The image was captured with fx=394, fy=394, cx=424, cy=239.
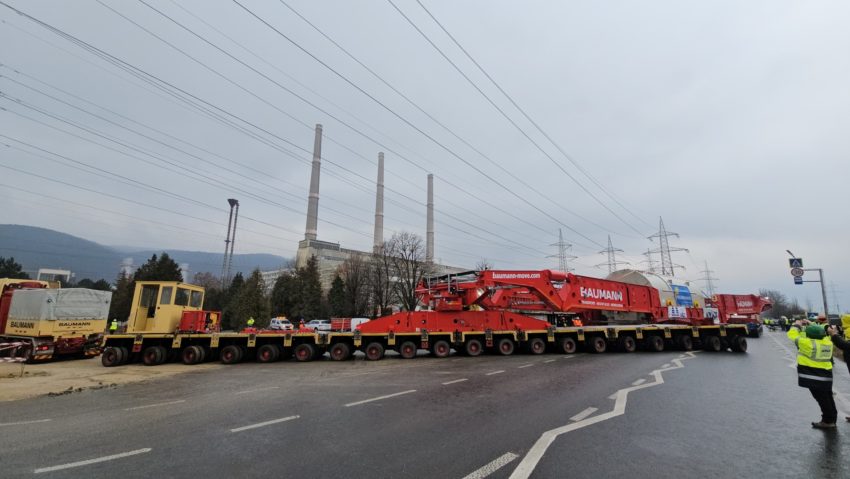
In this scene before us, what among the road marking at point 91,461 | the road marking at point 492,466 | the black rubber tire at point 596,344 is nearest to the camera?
the road marking at point 492,466

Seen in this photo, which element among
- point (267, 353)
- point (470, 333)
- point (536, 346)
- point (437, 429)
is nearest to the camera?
point (437, 429)

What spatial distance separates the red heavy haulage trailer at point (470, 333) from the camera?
1506 centimetres

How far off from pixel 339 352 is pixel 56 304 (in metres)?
12.4

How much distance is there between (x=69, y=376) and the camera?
12.5m

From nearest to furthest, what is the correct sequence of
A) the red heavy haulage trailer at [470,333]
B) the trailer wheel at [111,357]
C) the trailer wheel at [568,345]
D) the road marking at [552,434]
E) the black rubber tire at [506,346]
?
the road marking at [552,434], the trailer wheel at [111,357], the red heavy haulage trailer at [470,333], the black rubber tire at [506,346], the trailer wheel at [568,345]

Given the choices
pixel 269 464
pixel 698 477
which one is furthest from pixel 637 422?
pixel 269 464

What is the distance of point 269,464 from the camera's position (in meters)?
4.45

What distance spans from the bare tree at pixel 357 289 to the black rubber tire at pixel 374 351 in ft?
127

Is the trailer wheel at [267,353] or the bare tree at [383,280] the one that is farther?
the bare tree at [383,280]

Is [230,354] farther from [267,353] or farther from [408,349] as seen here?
[408,349]

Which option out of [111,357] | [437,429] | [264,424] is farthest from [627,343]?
[111,357]

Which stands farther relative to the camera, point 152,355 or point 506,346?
point 506,346

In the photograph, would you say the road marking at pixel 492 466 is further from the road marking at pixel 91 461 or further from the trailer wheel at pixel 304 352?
the trailer wheel at pixel 304 352

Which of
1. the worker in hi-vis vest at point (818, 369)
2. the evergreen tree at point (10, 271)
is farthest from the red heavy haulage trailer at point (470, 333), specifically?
the evergreen tree at point (10, 271)
